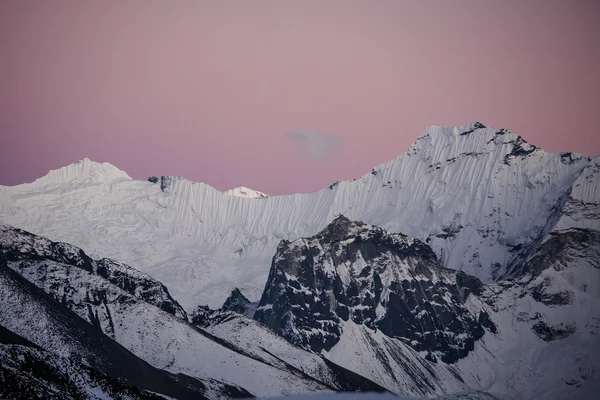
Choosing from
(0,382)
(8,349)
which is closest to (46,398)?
(0,382)

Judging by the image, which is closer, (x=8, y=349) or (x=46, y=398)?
(x=46, y=398)

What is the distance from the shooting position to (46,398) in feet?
496

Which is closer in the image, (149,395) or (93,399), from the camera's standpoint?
(93,399)

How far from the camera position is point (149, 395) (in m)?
178

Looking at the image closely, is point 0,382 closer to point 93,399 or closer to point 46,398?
point 46,398

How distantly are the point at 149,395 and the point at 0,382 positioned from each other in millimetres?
37433

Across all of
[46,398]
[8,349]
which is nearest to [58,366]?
[8,349]

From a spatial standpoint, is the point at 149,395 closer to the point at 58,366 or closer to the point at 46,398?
the point at 58,366

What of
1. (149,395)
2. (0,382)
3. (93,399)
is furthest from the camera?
(149,395)

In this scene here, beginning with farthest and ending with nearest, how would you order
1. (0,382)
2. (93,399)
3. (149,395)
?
(149,395) → (93,399) → (0,382)

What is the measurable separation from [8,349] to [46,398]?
69.0ft

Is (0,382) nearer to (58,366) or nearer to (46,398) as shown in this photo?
(46,398)

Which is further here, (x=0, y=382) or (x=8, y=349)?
(x=8, y=349)

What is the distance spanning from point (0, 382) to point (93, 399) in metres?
23.1
